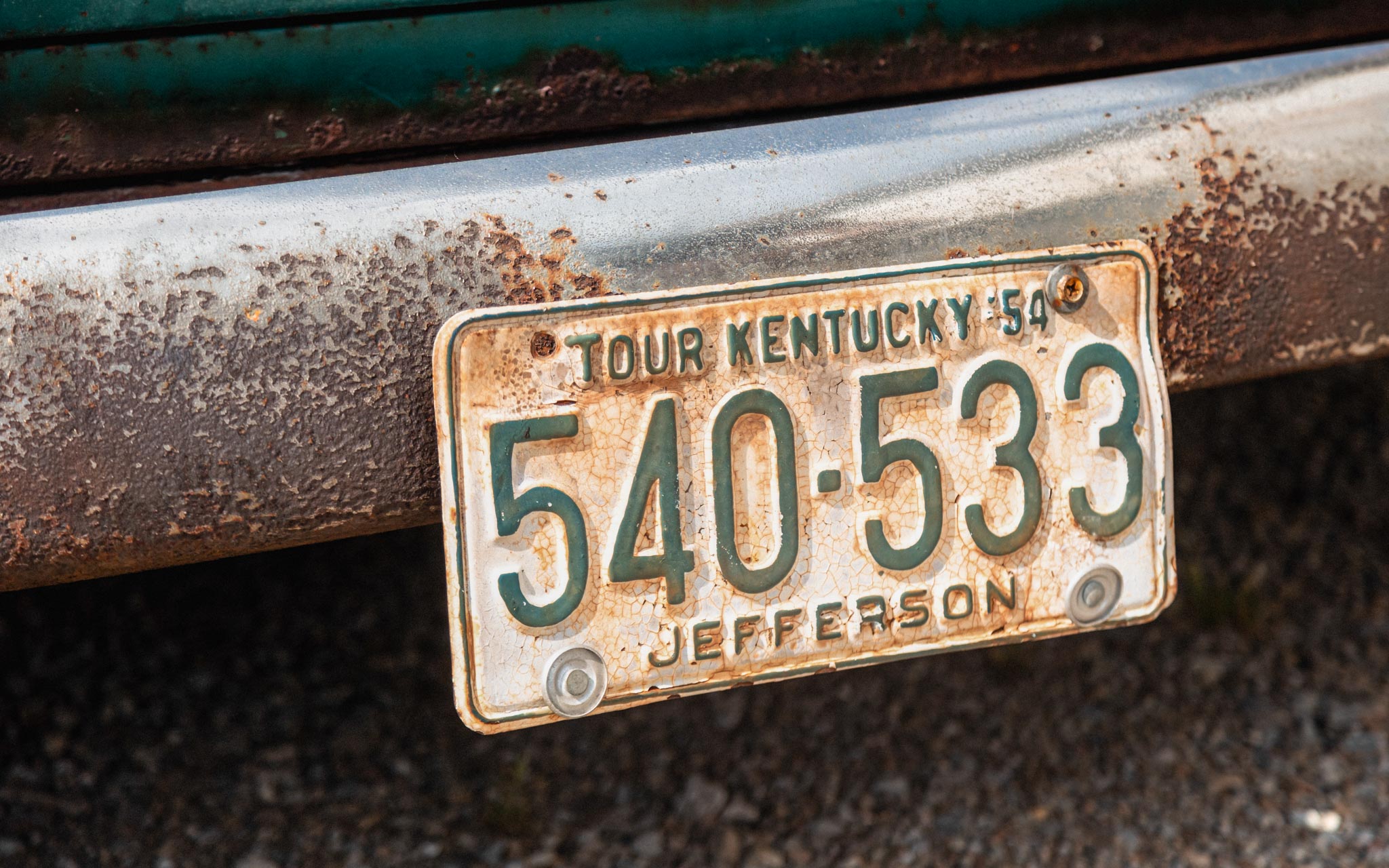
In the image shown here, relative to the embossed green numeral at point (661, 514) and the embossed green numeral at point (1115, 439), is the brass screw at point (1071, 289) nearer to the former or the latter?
the embossed green numeral at point (1115, 439)

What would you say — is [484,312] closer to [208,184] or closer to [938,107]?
[208,184]

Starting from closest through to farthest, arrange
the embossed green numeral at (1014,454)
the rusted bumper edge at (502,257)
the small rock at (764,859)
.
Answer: the rusted bumper edge at (502,257) < the embossed green numeral at (1014,454) < the small rock at (764,859)

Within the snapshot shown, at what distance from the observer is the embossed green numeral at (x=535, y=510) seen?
0.98 m

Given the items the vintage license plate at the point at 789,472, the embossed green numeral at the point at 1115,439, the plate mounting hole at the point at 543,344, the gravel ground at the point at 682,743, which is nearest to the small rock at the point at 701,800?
the gravel ground at the point at 682,743

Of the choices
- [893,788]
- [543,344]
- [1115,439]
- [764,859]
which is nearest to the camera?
[543,344]

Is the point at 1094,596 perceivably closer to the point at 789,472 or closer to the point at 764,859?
the point at 789,472

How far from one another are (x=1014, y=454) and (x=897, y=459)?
4.2 inches

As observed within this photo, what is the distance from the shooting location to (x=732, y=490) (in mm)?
1023

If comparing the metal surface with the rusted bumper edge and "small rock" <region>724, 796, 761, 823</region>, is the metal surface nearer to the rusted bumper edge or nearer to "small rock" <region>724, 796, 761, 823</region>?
the rusted bumper edge

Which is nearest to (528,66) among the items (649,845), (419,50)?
(419,50)

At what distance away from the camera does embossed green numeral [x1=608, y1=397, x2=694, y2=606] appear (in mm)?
1003

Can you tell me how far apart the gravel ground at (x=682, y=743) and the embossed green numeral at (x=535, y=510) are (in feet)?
2.24

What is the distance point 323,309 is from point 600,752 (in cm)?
94

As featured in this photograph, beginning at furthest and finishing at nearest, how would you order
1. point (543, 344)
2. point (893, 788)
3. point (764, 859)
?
point (893, 788) < point (764, 859) < point (543, 344)
